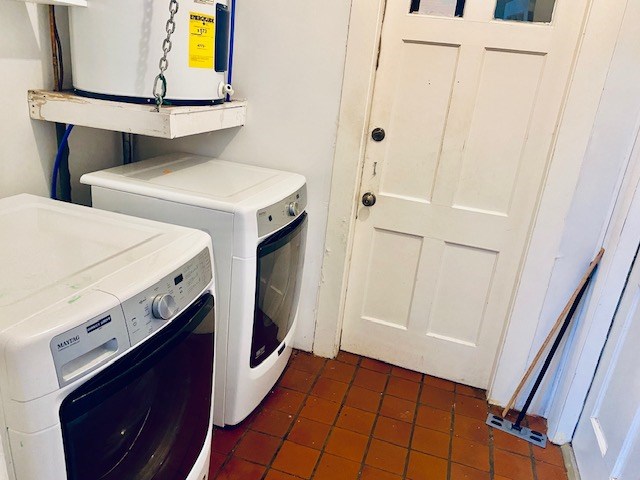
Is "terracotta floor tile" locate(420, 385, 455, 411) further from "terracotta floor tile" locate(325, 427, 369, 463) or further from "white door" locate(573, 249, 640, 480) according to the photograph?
"white door" locate(573, 249, 640, 480)

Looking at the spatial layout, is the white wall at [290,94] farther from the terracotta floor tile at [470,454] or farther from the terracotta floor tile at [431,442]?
the terracotta floor tile at [470,454]

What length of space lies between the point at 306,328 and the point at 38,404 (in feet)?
5.15

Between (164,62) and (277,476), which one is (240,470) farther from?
(164,62)

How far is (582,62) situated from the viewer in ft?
5.42

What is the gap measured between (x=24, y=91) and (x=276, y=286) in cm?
108

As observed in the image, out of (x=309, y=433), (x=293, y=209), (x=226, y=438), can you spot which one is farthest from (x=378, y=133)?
(x=226, y=438)

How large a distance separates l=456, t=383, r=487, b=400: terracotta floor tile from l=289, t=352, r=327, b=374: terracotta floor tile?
0.65 m

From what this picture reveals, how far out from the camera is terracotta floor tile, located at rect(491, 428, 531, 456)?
6.15 feet

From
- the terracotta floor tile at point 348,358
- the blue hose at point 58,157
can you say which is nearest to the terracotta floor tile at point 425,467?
the terracotta floor tile at point 348,358

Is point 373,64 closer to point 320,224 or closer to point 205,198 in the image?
point 320,224

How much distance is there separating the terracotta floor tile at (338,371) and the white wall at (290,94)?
1.60ft

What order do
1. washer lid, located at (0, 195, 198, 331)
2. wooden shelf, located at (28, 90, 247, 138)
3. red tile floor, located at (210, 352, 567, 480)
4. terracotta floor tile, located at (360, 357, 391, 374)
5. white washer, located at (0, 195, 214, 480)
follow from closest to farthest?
white washer, located at (0, 195, 214, 480) → washer lid, located at (0, 195, 198, 331) → wooden shelf, located at (28, 90, 247, 138) → red tile floor, located at (210, 352, 567, 480) → terracotta floor tile, located at (360, 357, 391, 374)

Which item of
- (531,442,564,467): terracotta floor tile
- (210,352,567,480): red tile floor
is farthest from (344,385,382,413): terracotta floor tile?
(531,442,564,467): terracotta floor tile

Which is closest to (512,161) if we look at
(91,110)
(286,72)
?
(286,72)
